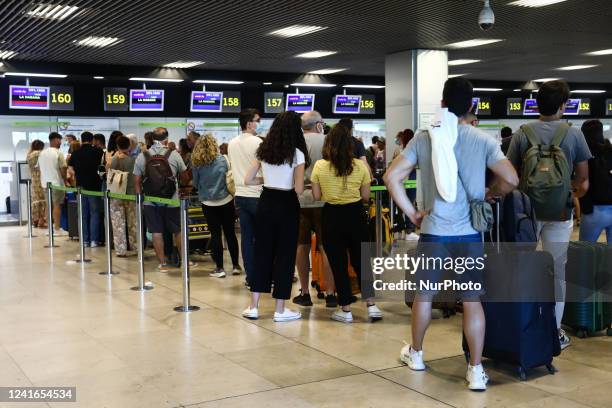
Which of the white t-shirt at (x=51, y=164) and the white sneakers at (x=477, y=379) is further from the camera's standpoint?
the white t-shirt at (x=51, y=164)

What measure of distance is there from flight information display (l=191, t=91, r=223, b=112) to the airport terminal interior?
3.73 meters

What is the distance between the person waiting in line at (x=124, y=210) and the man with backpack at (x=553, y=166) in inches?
234

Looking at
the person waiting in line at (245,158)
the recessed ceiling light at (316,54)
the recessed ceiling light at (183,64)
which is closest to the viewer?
the person waiting in line at (245,158)

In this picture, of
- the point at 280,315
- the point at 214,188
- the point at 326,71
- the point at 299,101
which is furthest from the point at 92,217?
the point at 299,101

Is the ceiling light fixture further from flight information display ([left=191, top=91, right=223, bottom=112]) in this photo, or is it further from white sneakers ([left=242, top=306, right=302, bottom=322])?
flight information display ([left=191, top=91, right=223, bottom=112])

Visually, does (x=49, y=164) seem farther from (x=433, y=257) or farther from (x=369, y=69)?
(x=433, y=257)

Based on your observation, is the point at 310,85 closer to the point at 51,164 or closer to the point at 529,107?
the point at 51,164

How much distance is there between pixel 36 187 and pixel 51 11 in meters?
5.09

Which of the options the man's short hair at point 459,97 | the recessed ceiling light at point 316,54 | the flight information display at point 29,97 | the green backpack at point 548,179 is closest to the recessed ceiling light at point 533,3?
the recessed ceiling light at point 316,54

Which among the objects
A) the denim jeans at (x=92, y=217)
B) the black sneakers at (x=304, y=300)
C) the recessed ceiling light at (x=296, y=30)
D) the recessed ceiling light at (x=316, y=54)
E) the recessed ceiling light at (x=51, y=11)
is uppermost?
the recessed ceiling light at (x=316, y=54)

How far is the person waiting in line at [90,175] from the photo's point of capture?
10.4 meters

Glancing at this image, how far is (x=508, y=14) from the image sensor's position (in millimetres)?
9812

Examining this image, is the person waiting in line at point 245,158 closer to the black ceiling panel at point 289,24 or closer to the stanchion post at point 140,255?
the stanchion post at point 140,255

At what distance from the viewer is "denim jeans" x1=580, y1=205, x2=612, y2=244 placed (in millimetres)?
5348
